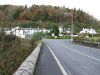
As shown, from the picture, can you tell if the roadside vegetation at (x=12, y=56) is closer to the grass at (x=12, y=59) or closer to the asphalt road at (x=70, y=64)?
the grass at (x=12, y=59)

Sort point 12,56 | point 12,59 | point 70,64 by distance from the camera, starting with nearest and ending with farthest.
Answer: point 12,59 → point 70,64 → point 12,56

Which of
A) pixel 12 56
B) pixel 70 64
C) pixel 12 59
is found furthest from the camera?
pixel 12 56

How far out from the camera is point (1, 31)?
176ft

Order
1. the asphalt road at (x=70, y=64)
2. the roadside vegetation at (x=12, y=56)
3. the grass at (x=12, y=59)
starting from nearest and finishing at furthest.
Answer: the grass at (x=12, y=59) < the roadside vegetation at (x=12, y=56) < the asphalt road at (x=70, y=64)

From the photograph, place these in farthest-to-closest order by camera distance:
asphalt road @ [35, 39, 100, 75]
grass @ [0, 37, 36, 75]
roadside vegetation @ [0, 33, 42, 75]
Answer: asphalt road @ [35, 39, 100, 75], roadside vegetation @ [0, 33, 42, 75], grass @ [0, 37, 36, 75]

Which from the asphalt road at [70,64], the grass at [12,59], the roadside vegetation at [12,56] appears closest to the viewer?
the grass at [12,59]

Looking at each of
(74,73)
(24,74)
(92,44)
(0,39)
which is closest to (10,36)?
(0,39)

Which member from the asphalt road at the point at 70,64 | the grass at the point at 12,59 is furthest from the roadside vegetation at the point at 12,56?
the asphalt road at the point at 70,64

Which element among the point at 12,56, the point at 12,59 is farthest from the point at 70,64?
the point at 12,56

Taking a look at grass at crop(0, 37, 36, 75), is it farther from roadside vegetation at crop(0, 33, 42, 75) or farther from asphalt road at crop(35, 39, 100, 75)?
asphalt road at crop(35, 39, 100, 75)

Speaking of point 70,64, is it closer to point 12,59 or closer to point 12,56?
point 12,59

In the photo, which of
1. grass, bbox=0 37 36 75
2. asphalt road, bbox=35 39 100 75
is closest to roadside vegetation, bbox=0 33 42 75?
grass, bbox=0 37 36 75

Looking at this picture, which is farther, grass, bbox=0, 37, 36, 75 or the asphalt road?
the asphalt road

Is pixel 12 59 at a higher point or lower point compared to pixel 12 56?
higher
